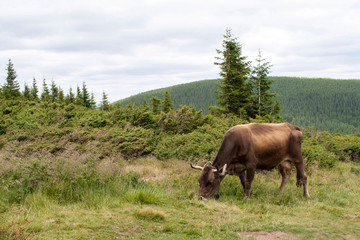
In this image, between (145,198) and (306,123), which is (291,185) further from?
(306,123)

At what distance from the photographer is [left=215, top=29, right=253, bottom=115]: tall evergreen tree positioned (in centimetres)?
2688

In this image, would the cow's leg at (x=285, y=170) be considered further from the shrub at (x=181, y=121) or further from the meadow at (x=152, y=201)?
the shrub at (x=181, y=121)

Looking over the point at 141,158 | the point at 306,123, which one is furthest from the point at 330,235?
the point at 306,123

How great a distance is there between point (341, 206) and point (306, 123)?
586 ft

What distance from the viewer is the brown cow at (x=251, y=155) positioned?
7695mm

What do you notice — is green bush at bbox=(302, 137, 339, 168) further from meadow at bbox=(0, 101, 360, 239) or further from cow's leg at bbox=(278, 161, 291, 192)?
cow's leg at bbox=(278, 161, 291, 192)

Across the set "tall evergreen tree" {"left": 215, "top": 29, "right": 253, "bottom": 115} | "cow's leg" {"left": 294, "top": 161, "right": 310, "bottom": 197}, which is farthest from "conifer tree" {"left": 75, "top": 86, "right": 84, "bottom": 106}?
"cow's leg" {"left": 294, "top": 161, "right": 310, "bottom": 197}

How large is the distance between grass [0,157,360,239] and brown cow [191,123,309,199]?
17.7 inches

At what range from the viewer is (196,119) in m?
16.7

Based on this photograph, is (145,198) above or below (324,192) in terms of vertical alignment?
above

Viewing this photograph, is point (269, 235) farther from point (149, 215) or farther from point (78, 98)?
point (78, 98)

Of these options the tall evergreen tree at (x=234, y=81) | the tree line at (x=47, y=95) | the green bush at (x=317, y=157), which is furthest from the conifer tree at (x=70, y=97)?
the green bush at (x=317, y=157)

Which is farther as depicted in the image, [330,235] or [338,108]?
[338,108]

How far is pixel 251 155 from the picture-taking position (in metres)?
8.10
